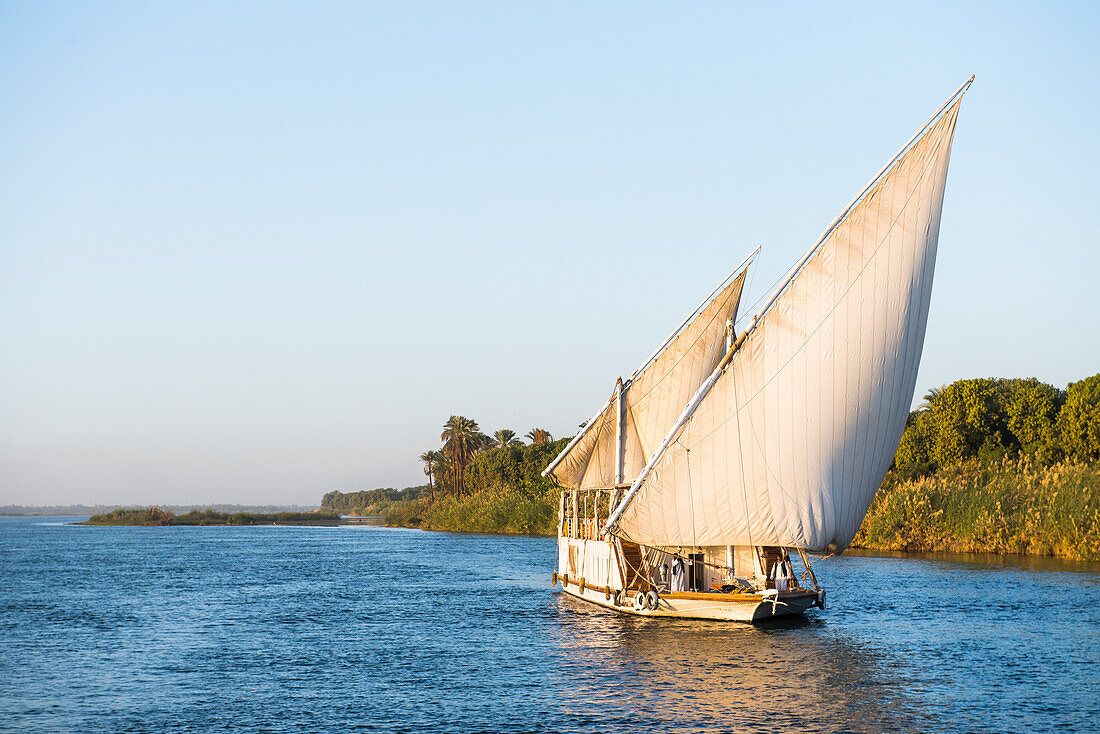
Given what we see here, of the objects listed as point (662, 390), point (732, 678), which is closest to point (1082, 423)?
point (662, 390)

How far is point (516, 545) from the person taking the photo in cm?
9856

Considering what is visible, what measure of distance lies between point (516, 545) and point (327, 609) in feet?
169

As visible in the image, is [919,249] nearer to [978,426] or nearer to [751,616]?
[751,616]

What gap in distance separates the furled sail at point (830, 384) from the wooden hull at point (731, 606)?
2588 mm

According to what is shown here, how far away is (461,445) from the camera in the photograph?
488 feet

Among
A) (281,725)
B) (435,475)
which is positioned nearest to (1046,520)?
(281,725)

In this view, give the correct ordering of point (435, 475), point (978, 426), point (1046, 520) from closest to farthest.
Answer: point (1046, 520) < point (978, 426) < point (435, 475)

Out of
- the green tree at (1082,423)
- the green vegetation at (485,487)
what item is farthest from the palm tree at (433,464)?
the green tree at (1082,423)

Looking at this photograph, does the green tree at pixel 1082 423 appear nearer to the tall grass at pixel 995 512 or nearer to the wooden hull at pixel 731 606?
the tall grass at pixel 995 512

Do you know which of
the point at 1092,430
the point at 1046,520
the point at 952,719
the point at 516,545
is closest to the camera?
the point at 952,719

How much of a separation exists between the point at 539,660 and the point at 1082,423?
6008cm

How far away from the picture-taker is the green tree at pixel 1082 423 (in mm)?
76062

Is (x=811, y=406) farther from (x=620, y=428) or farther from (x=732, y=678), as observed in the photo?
(x=620, y=428)

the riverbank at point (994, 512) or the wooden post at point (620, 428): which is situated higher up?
the wooden post at point (620, 428)
